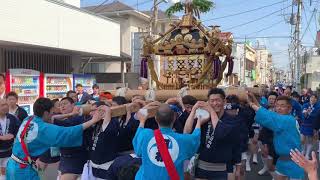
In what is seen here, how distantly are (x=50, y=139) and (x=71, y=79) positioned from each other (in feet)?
32.0

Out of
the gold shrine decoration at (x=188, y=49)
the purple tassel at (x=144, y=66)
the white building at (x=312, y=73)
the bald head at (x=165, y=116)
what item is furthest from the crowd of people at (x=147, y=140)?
the white building at (x=312, y=73)

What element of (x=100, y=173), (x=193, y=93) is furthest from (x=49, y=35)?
(x=100, y=173)

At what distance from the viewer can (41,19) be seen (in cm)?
1280

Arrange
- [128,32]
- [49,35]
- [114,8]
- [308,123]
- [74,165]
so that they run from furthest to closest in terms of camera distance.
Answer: [114,8], [128,32], [49,35], [308,123], [74,165]

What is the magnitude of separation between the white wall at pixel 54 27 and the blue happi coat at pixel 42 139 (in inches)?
299

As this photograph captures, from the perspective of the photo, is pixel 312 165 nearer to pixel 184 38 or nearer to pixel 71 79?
pixel 184 38

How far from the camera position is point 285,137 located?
4.91 m

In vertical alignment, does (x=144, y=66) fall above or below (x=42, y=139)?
above

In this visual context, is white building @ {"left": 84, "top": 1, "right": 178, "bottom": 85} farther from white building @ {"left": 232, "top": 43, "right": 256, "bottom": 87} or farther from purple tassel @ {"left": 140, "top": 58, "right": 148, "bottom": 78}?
white building @ {"left": 232, "top": 43, "right": 256, "bottom": 87}

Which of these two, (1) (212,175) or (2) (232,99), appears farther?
(2) (232,99)

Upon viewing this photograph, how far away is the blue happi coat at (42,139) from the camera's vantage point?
4.09 metres

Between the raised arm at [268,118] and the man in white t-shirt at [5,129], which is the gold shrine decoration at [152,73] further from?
the raised arm at [268,118]

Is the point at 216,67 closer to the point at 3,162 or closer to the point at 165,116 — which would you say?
the point at 3,162

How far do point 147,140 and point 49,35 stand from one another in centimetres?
1052
